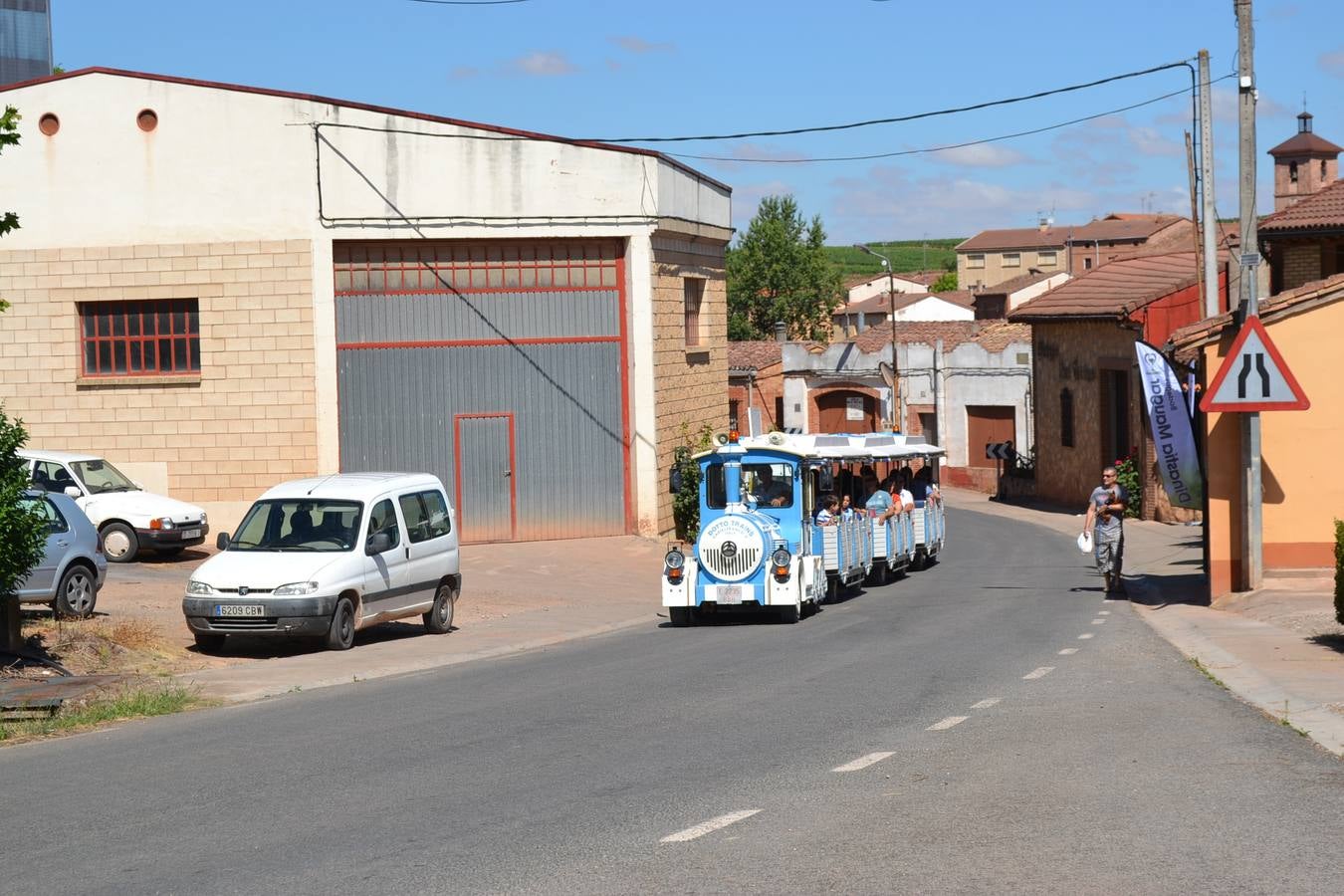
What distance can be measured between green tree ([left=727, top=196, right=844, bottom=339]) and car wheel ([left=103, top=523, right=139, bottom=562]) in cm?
7863

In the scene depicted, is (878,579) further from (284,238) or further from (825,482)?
(284,238)

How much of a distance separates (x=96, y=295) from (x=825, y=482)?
1530cm

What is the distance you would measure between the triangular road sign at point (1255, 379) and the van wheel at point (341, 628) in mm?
9909

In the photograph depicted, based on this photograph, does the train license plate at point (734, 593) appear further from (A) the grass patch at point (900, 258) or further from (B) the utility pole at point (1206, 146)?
(A) the grass patch at point (900, 258)

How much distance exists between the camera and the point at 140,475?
29.2m

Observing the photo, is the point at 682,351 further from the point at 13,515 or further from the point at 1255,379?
the point at 13,515

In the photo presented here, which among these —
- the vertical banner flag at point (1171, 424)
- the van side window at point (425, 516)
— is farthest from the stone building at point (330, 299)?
the vertical banner flag at point (1171, 424)

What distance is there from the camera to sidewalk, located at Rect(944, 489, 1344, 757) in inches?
434

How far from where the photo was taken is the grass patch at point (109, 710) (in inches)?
467

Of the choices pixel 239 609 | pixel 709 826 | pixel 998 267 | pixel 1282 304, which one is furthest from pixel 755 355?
pixel 998 267

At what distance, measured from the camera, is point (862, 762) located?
9383mm

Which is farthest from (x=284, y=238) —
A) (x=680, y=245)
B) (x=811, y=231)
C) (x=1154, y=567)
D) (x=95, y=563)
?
(x=811, y=231)

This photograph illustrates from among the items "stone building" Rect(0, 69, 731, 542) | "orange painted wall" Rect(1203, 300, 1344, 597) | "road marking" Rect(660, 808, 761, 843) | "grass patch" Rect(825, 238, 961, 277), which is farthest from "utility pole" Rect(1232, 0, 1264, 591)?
"grass patch" Rect(825, 238, 961, 277)

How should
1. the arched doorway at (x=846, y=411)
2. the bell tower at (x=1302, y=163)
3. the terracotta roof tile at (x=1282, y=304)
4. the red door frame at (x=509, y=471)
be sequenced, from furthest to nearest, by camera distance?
the bell tower at (x=1302, y=163), the arched doorway at (x=846, y=411), the red door frame at (x=509, y=471), the terracotta roof tile at (x=1282, y=304)
